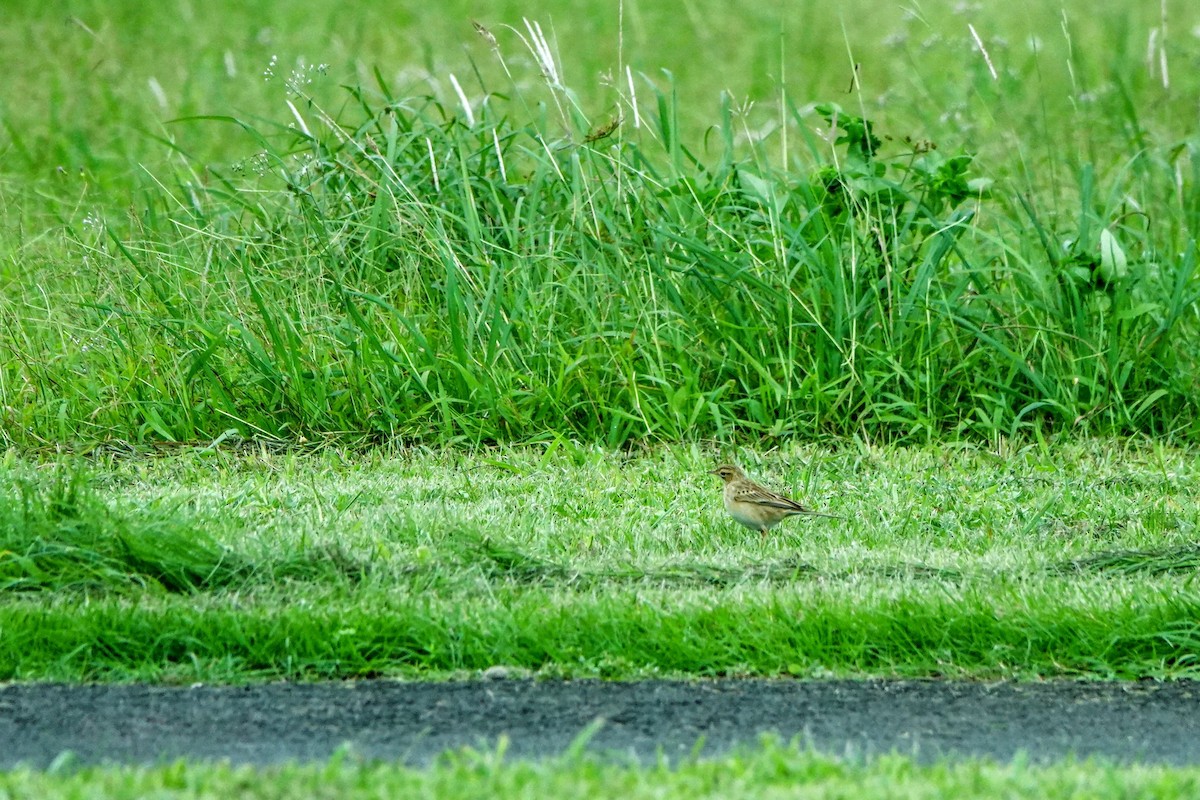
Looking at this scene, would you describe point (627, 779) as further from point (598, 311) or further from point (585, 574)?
point (598, 311)

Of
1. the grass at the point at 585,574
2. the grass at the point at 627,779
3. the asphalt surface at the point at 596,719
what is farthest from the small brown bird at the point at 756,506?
the grass at the point at 627,779

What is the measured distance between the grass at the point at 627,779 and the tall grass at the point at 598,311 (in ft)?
13.2

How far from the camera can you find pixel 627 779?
3496 mm

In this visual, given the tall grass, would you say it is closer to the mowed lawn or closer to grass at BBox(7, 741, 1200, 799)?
the mowed lawn

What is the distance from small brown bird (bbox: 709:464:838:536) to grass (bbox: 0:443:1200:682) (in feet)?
0.28

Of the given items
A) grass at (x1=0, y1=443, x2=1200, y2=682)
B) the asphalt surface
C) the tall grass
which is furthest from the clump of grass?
the tall grass

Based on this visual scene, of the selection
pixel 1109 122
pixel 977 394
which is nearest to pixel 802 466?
pixel 977 394

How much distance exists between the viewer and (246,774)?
3492 mm

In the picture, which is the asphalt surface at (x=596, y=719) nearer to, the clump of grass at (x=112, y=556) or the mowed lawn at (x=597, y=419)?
the mowed lawn at (x=597, y=419)

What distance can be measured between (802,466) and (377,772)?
13.0ft

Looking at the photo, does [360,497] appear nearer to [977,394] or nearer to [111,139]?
[977,394]

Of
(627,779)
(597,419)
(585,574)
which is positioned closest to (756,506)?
(585,574)

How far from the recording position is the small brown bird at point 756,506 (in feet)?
19.8

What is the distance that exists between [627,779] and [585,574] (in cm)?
200
